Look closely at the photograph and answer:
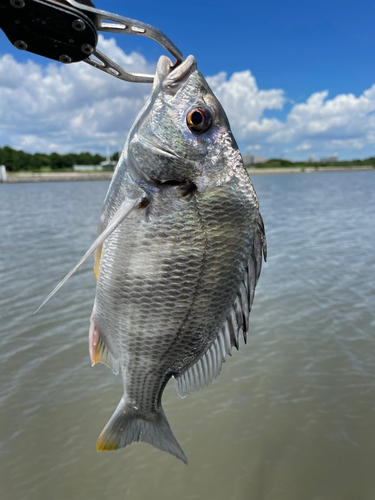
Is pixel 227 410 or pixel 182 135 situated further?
pixel 227 410

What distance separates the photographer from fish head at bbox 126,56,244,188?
59.2 inches

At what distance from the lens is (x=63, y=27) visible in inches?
49.4

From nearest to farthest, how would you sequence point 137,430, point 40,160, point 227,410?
point 137,430 < point 227,410 < point 40,160

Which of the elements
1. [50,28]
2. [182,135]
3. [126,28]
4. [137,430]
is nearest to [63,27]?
[50,28]

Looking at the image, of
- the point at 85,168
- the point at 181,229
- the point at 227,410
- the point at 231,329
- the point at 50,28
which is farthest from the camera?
the point at 85,168

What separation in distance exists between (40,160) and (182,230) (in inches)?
3575

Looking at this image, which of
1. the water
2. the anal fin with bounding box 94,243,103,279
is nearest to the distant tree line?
the water

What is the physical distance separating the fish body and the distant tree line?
287 feet

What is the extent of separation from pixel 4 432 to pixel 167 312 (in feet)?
10.7

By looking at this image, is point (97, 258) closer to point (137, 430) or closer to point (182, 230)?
point (182, 230)

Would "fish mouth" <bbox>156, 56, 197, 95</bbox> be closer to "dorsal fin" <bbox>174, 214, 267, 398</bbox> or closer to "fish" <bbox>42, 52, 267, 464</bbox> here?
"fish" <bbox>42, 52, 267, 464</bbox>

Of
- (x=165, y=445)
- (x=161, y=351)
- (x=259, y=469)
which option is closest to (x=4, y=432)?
(x=259, y=469)

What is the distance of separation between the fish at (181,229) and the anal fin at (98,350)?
0.16 meters

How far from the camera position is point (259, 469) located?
132 inches
